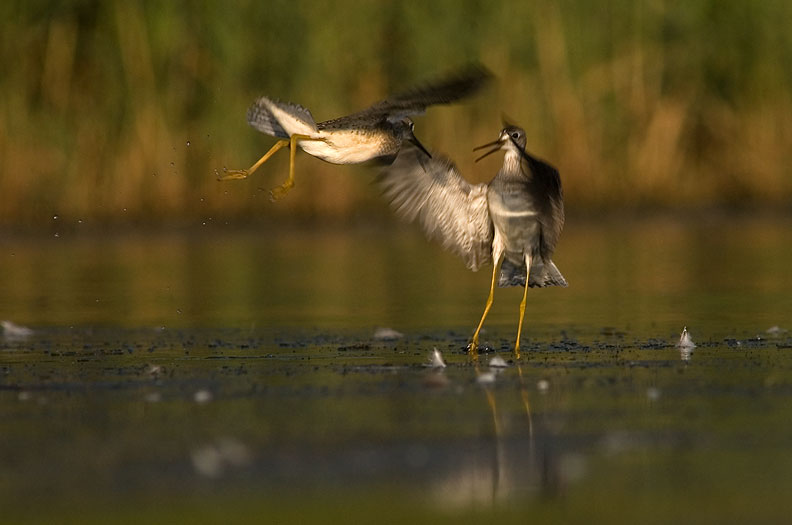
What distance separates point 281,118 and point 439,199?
1.05 meters

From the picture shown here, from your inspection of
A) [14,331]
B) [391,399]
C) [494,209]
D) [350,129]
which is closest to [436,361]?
[391,399]

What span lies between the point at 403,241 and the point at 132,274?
14.6ft

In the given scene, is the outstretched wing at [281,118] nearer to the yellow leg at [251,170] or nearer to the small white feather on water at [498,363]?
the yellow leg at [251,170]

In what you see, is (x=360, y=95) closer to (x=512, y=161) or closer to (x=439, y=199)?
(x=439, y=199)

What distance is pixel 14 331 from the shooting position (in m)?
10.1

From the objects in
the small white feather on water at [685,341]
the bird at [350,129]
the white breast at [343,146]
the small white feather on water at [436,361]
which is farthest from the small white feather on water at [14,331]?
the small white feather on water at [685,341]

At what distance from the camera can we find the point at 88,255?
16625mm

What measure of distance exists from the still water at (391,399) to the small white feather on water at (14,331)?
32mm

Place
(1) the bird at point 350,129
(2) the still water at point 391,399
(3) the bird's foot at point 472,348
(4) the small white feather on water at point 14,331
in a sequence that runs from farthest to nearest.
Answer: (4) the small white feather on water at point 14,331 → (1) the bird at point 350,129 → (3) the bird's foot at point 472,348 → (2) the still water at point 391,399

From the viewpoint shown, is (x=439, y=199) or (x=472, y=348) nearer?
(x=472, y=348)

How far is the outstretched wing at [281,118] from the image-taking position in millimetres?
9211

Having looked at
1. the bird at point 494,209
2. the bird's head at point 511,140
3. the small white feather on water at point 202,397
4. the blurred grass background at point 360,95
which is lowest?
the small white feather on water at point 202,397

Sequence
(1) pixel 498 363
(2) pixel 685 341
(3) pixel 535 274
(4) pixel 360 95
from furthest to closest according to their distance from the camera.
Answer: (4) pixel 360 95
(3) pixel 535 274
(2) pixel 685 341
(1) pixel 498 363

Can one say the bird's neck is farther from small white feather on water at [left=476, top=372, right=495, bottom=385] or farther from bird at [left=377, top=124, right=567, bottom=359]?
small white feather on water at [left=476, top=372, right=495, bottom=385]
